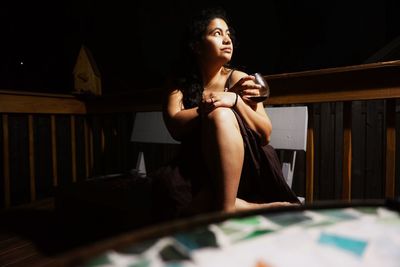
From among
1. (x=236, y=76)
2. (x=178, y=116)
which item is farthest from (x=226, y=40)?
(x=178, y=116)

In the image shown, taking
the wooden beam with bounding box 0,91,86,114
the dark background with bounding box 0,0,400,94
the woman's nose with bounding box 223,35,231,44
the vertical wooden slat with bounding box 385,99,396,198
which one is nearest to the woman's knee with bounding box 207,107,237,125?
the woman's nose with bounding box 223,35,231,44

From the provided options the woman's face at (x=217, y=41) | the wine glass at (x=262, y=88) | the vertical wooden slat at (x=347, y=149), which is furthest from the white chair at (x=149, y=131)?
the vertical wooden slat at (x=347, y=149)

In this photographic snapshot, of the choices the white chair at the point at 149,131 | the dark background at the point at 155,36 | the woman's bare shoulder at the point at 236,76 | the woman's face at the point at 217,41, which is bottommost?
the white chair at the point at 149,131

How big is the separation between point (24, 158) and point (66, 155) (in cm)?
36

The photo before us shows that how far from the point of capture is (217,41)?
139cm

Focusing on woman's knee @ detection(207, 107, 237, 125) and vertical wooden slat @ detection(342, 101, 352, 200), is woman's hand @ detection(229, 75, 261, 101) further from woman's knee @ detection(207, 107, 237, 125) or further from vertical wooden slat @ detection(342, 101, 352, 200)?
vertical wooden slat @ detection(342, 101, 352, 200)

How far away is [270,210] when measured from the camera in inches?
22.2

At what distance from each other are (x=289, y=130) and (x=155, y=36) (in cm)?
239

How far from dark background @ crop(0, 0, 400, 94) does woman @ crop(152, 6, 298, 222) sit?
6.41 ft

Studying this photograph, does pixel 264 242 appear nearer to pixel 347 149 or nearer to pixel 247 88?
pixel 247 88

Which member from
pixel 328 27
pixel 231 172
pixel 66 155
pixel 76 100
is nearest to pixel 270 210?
pixel 231 172

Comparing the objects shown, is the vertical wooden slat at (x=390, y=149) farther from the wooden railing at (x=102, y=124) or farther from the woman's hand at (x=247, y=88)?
the woman's hand at (x=247, y=88)

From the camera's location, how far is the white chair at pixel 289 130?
163 cm

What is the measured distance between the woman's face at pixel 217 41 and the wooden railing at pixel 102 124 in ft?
1.30
